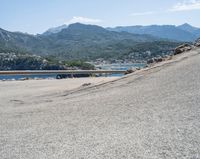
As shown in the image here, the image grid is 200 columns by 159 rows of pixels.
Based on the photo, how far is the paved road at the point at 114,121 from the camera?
5.63 meters

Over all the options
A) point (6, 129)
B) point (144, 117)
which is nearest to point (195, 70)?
point (144, 117)

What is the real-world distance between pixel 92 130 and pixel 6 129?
6.14 ft

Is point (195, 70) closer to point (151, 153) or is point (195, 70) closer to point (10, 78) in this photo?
point (151, 153)

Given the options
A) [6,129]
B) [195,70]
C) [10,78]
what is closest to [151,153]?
[6,129]

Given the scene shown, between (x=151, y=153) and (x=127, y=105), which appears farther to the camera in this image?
(x=127, y=105)

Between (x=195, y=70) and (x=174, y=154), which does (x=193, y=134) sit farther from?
(x=195, y=70)

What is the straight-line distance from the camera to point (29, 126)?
7590 mm

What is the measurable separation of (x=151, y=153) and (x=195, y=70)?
242 inches

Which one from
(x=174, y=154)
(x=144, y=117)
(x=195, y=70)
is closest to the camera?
(x=174, y=154)

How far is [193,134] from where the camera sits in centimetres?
593

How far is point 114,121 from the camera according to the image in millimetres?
7289

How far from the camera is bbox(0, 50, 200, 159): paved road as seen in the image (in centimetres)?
563

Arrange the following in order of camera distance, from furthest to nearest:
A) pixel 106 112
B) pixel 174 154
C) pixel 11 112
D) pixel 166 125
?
pixel 11 112
pixel 106 112
pixel 166 125
pixel 174 154

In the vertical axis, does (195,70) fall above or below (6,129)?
above
